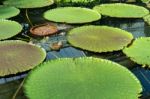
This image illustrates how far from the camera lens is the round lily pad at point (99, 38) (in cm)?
310

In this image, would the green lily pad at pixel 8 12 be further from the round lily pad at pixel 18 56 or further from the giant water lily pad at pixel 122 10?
the giant water lily pad at pixel 122 10

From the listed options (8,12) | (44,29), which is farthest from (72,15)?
(8,12)

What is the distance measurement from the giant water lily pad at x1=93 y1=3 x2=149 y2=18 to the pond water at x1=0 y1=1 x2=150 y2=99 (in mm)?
85

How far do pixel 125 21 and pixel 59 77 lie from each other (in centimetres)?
177

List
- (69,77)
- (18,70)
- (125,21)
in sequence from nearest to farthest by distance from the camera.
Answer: (69,77), (18,70), (125,21)

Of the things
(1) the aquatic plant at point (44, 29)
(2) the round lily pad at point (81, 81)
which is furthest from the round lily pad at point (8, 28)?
(2) the round lily pad at point (81, 81)

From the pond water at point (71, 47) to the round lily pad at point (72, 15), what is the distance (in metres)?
0.08

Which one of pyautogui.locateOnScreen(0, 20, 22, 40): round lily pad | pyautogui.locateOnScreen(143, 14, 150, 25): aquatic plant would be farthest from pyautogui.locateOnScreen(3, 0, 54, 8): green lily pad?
pyautogui.locateOnScreen(143, 14, 150, 25): aquatic plant

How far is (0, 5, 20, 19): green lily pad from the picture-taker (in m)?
3.92

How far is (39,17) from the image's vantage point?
160 inches

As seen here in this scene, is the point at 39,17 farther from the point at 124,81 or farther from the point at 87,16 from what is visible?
the point at 124,81

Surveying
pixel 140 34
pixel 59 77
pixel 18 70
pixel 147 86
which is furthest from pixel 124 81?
pixel 140 34

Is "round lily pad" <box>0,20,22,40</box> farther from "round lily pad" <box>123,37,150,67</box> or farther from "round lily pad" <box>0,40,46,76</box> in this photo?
"round lily pad" <box>123,37,150,67</box>

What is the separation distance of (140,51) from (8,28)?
5.50 ft
